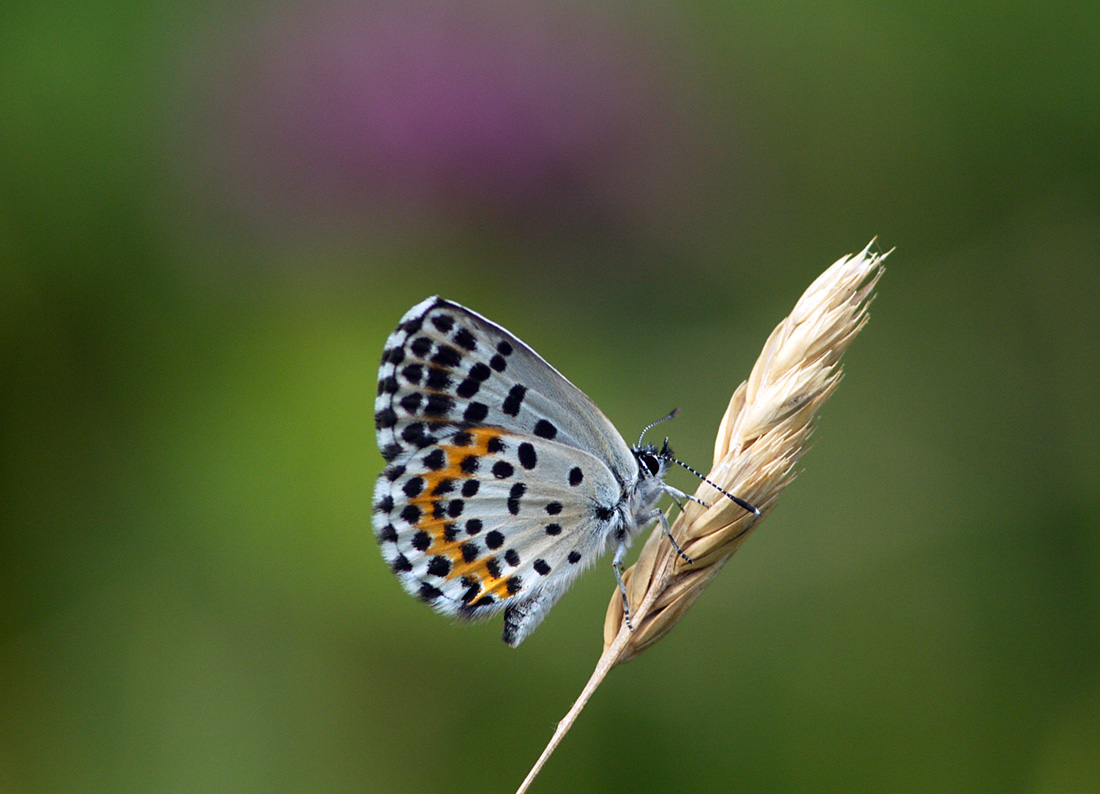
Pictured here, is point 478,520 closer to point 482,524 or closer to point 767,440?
point 482,524

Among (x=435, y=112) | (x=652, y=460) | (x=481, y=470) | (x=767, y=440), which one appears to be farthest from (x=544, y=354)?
(x=767, y=440)

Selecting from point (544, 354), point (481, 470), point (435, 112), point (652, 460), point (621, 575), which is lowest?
point (621, 575)

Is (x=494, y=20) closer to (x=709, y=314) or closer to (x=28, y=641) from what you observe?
(x=709, y=314)

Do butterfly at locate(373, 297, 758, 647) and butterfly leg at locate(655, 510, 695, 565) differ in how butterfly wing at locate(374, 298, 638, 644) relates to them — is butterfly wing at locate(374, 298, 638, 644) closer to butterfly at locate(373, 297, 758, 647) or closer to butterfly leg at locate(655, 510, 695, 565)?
butterfly at locate(373, 297, 758, 647)

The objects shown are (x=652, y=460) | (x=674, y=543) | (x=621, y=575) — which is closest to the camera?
(x=674, y=543)

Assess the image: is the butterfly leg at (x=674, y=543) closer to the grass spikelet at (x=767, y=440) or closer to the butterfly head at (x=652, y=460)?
the grass spikelet at (x=767, y=440)

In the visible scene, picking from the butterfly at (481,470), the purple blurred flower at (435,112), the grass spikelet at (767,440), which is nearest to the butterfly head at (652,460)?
the butterfly at (481,470)

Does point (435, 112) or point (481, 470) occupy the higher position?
point (435, 112)

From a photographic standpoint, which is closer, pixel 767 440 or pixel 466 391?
pixel 767 440
